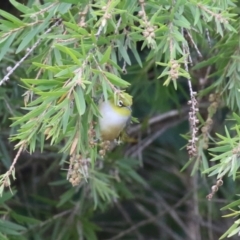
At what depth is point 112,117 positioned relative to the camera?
3.98 ft

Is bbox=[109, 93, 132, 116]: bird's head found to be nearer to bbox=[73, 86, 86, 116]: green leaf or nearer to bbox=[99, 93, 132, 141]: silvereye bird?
bbox=[99, 93, 132, 141]: silvereye bird

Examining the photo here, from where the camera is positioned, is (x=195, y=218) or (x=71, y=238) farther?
(x=195, y=218)

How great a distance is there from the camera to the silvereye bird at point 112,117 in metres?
1.20

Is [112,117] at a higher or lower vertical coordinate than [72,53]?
lower

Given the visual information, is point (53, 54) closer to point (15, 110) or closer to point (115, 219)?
point (15, 110)

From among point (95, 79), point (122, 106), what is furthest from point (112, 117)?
point (95, 79)

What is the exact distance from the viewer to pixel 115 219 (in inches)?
120

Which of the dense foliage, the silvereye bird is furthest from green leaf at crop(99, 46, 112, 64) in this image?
the silvereye bird

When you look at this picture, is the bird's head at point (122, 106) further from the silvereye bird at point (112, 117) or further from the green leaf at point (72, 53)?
the green leaf at point (72, 53)

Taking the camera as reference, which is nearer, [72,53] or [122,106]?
[72,53]

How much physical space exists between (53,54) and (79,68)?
0.28 meters

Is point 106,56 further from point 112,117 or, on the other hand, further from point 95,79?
point 112,117

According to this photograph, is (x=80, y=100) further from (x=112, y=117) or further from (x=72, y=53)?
(x=112, y=117)

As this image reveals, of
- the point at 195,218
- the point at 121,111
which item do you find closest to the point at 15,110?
the point at 121,111
